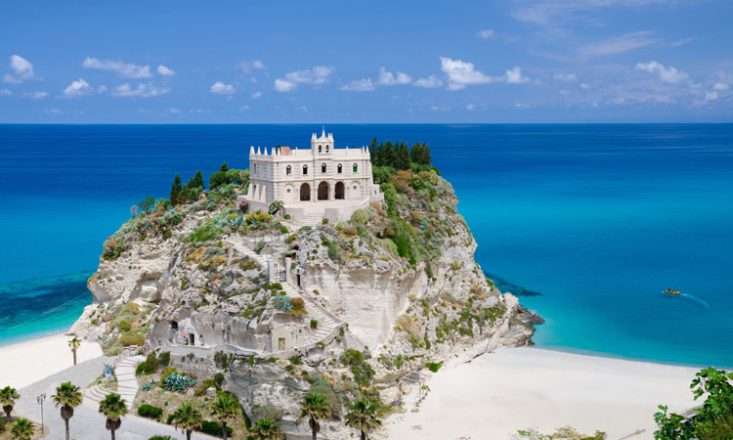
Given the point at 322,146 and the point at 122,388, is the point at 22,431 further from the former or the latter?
the point at 322,146

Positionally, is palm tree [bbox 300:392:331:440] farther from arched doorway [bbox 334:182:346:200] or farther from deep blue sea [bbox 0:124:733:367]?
deep blue sea [bbox 0:124:733:367]

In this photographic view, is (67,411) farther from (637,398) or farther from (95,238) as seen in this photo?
(95,238)

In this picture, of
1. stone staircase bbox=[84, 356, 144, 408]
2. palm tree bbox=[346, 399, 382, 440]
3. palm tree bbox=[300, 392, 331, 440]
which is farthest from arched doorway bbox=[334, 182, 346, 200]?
palm tree bbox=[346, 399, 382, 440]

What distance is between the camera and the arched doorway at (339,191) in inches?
2716

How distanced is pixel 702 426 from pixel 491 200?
367 feet

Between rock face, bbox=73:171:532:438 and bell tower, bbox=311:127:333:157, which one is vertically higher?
bell tower, bbox=311:127:333:157

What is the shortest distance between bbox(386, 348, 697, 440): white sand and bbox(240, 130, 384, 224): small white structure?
17.2 m

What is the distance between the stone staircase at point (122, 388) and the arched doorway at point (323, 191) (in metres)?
22.0

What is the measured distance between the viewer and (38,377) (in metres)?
58.8

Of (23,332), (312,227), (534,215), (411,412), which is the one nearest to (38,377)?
(23,332)

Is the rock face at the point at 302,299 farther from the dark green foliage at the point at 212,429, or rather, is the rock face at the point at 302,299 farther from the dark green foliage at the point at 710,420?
the dark green foliage at the point at 710,420

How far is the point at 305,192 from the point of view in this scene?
221 ft

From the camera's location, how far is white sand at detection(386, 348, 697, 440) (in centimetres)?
5047

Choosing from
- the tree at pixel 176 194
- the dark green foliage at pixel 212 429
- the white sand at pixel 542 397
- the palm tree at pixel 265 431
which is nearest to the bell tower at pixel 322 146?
the tree at pixel 176 194
